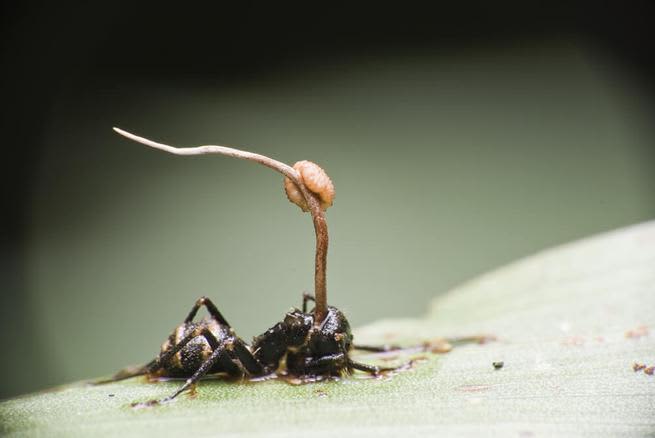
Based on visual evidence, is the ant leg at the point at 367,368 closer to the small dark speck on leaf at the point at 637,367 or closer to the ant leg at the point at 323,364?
the ant leg at the point at 323,364

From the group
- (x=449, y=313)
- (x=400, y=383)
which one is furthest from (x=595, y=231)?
(x=400, y=383)

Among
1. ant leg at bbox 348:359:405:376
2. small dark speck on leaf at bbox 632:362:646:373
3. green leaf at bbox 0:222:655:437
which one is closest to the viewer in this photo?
green leaf at bbox 0:222:655:437

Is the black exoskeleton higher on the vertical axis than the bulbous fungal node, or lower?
lower

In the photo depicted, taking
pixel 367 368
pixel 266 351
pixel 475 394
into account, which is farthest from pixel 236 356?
pixel 475 394

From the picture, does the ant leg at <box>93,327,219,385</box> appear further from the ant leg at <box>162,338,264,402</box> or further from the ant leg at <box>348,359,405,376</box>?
the ant leg at <box>348,359,405,376</box>

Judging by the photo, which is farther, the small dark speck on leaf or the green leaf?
the small dark speck on leaf

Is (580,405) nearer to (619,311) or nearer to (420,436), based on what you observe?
(420,436)

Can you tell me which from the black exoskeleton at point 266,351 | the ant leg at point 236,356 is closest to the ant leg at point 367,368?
the black exoskeleton at point 266,351

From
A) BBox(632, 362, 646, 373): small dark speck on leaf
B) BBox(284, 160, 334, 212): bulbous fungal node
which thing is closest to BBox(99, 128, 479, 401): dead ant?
BBox(284, 160, 334, 212): bulbous fungal node
